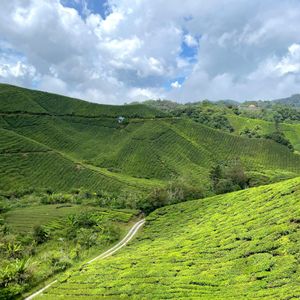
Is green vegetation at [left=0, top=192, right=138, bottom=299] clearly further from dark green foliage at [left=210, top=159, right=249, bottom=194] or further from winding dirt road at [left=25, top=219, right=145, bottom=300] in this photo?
dark green foliage at [left=210, top=159, right=249, bottom=194]

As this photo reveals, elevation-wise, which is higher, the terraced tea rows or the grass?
the grass

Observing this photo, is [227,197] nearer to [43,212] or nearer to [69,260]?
[69,260]

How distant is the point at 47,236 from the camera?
8156cm

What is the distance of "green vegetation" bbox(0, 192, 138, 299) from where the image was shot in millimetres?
52875

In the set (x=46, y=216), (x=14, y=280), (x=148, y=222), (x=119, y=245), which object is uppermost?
(x=46, y=216)

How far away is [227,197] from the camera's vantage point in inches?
3093

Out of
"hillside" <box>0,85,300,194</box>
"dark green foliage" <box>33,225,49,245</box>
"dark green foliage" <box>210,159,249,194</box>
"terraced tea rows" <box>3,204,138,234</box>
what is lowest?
"dark green foliage" <box>33,225,49,245</box>

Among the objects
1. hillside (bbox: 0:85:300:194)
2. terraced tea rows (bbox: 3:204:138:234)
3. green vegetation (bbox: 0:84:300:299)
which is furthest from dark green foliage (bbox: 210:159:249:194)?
terraced tea rows (bbox: 3:204:138:234)

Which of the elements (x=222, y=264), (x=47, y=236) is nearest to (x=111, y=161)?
(x=47, y=236)

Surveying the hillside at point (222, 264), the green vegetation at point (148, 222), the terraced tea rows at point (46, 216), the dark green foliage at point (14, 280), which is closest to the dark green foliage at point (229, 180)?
the green vegetation at point (148, 222)

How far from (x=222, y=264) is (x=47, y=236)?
5094 cm

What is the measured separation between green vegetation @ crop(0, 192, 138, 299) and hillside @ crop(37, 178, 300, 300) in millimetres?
6357

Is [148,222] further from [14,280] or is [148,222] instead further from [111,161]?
[111,161]

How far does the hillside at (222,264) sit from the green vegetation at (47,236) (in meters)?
6.36
